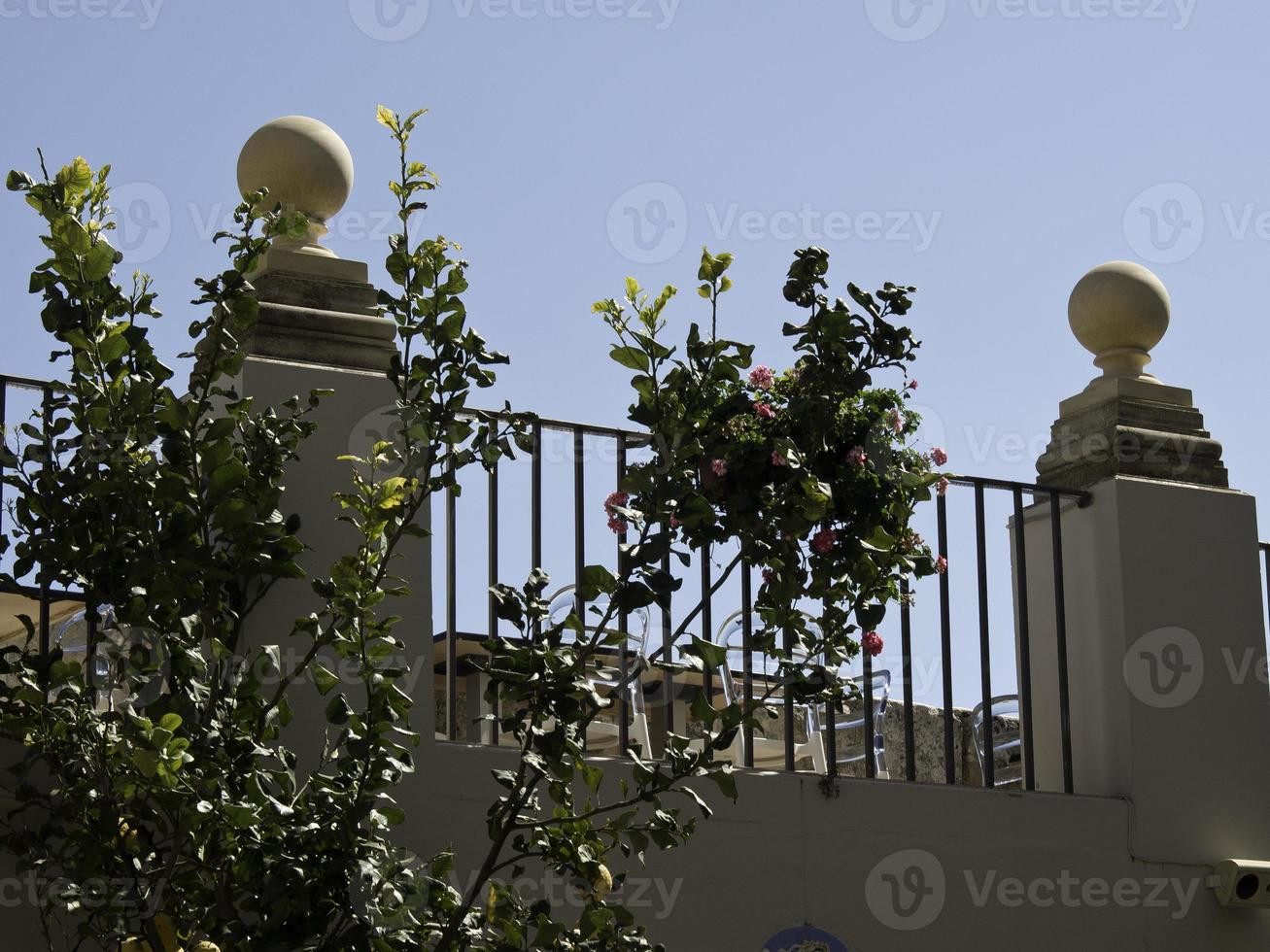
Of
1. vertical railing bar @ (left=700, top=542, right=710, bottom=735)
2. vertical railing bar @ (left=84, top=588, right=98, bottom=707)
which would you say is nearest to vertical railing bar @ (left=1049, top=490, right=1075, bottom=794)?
vertical railing bar @ (left=700, top=542, right=710, bottom=735)

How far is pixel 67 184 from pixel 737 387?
1.83 meters

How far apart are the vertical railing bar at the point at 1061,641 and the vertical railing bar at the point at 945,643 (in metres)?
0.50

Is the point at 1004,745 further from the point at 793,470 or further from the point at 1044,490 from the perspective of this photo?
the point at 793,470

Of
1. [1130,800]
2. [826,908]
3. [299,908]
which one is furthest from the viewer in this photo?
[1130,800]

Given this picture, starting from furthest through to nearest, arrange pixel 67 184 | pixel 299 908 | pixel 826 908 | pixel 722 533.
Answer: pixel 826 908, pixel 722 533, pixel 67 184, pixel 299 908

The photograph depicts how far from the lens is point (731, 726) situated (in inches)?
159

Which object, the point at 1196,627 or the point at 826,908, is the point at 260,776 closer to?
the point at 826,908

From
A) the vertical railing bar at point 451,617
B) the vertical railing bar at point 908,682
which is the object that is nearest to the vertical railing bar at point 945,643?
the vertical railing bar at point 908,682

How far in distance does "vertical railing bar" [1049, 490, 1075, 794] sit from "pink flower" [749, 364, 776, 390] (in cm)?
182

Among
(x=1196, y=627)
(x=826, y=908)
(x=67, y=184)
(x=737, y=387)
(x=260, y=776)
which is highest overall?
(x=67, y=184)

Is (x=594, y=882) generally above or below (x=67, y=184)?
below

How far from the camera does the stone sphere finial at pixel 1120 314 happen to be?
635 centimetres

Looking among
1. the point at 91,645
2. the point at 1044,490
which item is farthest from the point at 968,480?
the point at 91,645

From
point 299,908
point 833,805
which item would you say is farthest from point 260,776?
point 833,805
